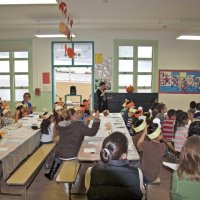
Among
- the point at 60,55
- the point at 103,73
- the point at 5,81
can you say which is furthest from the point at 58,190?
the point at 5,81

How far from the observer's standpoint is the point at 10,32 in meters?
9.45

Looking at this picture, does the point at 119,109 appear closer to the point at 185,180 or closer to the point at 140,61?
the point at 140,61

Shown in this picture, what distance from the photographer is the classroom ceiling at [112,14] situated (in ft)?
19.5

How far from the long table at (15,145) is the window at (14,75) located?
14.7 ft

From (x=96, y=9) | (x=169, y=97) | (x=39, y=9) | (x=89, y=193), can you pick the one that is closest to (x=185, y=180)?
(x=89, y=193)

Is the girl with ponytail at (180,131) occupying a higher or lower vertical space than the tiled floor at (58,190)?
higher

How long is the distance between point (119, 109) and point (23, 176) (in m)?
5.77

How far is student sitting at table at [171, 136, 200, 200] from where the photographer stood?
6.52 feet

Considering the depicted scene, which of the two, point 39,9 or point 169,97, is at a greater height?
point 39,9

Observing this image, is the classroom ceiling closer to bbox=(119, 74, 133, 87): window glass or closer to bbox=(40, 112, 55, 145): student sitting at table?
Result: bbox=(119, 74, 133, 87): window glass

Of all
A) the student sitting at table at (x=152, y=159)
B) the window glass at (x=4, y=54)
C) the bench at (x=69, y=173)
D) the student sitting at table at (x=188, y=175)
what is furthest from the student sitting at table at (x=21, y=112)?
the student sitting at table at (x=188, y=175)

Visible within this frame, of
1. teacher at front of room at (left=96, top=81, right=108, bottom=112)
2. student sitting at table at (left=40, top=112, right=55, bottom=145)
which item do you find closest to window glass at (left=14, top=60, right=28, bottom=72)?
teacher at front of room at (left=96, top=81, right=108, bottom=112)

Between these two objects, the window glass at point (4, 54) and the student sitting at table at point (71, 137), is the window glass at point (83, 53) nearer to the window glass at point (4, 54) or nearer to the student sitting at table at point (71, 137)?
the window glass at point (4, 54)

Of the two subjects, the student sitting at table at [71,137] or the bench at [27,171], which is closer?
the bench at [27,171]
